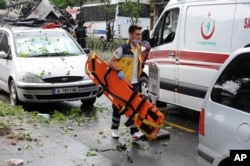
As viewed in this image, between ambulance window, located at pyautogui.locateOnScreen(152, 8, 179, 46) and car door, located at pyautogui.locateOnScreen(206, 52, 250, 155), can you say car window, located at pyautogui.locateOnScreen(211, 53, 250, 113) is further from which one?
ambulance window, located at pyautogui.locateOnScreen(152, 8, 179, 46)

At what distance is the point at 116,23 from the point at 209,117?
28.5m

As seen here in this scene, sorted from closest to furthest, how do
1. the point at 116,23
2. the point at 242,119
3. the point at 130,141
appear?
the point at 242,119, the point at 130,141, the point at 116,23

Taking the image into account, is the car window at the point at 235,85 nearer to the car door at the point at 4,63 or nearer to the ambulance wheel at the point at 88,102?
the ambulance wheel at the point at 88,102

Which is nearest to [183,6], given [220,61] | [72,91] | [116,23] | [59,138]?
[220,61]

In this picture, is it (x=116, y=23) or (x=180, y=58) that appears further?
(x=116, y=23)

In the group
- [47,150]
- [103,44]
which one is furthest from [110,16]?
[47,150]

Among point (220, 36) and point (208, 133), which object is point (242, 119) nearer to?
point (208, 133)

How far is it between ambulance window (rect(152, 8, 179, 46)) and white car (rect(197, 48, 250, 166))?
4.63 metres

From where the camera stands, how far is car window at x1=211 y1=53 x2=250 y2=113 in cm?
391

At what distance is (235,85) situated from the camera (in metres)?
4.08

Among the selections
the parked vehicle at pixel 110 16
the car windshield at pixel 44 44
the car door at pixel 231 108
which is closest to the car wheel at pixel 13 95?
the car windshield at pixel 44 44

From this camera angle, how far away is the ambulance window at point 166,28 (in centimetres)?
893

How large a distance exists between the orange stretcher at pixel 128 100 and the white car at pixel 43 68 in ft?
7.16

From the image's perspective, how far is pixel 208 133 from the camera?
14.1 feet
